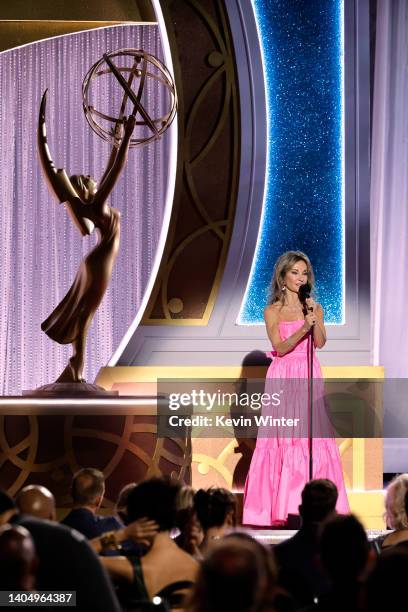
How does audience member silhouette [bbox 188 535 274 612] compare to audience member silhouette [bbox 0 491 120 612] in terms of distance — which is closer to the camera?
audience member silhouette [bbox 188 535 274 612]

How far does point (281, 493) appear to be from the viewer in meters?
5.61

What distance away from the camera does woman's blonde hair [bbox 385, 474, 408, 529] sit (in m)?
3.17

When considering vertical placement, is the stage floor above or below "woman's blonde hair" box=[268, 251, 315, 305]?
below

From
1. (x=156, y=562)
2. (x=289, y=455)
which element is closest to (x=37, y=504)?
(x=156, y=562)

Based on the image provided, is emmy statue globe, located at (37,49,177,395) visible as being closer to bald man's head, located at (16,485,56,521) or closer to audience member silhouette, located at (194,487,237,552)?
audience member silhouette, located at (194,487,237,552)

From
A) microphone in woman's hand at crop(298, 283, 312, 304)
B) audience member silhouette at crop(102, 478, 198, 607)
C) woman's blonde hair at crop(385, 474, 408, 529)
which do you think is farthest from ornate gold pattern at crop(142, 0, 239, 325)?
audience member silhouette at crop(102, 478, 198, 607)

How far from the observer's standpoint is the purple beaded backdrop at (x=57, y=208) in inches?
281

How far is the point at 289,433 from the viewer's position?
5703mm

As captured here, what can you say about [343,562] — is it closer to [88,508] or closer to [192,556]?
[192,556]

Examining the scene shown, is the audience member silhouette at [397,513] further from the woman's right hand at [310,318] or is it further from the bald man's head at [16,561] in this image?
the woman's right hand at [310,318]

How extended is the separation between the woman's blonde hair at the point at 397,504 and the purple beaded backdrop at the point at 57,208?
4.08 m

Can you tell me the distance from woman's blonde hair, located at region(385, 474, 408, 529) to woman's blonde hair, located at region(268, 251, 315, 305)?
2.42 m

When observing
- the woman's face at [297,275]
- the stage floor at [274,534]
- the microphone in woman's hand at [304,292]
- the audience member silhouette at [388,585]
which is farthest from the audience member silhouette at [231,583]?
the woman's face at [297,275]

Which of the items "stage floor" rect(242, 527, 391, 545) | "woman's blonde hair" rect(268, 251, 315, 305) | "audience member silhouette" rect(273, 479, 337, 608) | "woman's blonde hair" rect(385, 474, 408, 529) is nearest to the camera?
"audience member silhouette" rect(273, 479, 337, 608)
